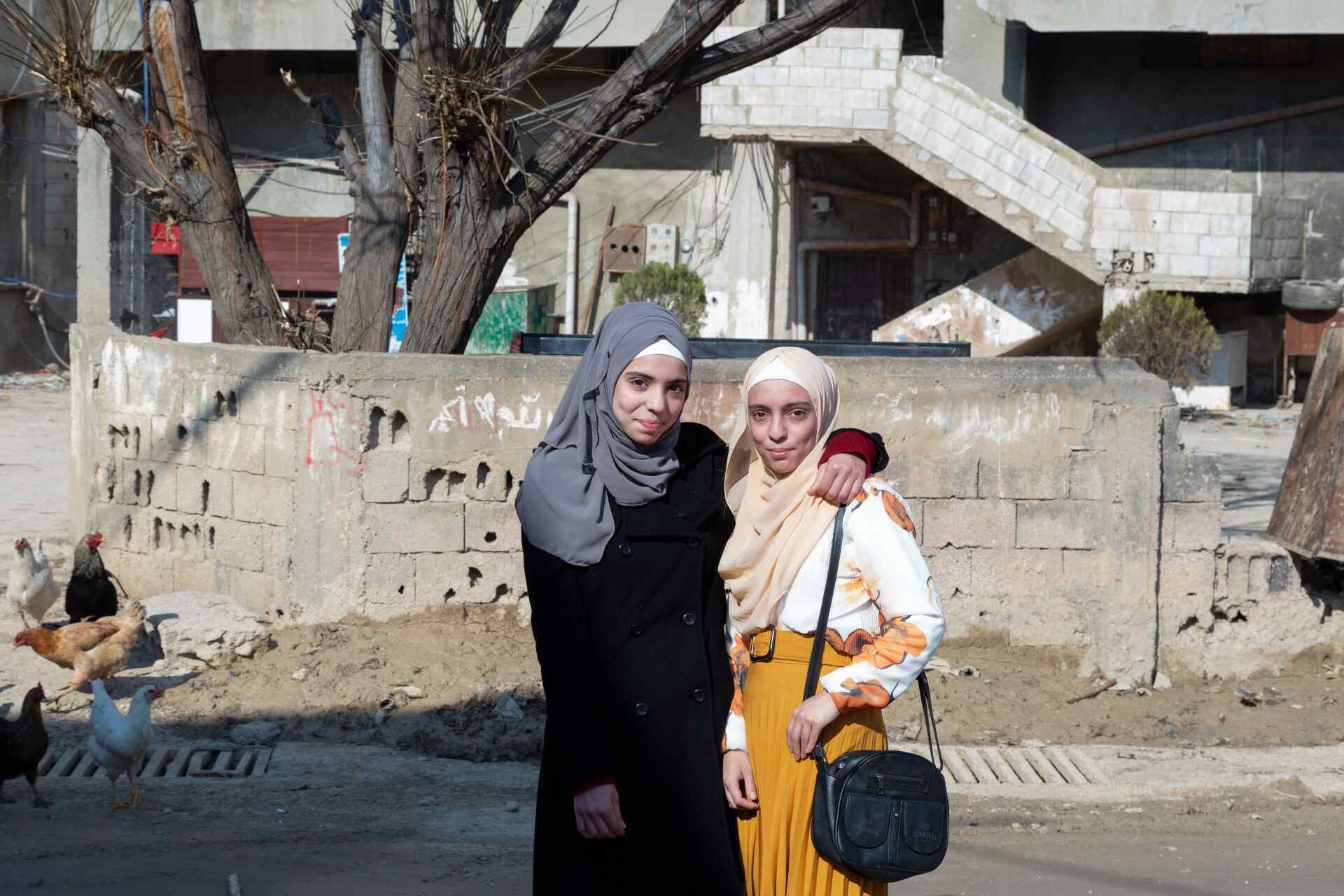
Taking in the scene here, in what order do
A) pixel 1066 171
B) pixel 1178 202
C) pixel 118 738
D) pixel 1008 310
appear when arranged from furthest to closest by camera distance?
pixel 1008 310
pixel 1066 171
pixel 1178 202
pixel 118 738

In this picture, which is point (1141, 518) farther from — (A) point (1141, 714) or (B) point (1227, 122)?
(B) point (1227, 122)

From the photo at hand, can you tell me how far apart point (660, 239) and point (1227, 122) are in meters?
8.45

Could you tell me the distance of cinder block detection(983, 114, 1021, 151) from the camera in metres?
17.7

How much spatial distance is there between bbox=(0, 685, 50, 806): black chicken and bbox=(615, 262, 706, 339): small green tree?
14237 mm

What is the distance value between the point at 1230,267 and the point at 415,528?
534 inches

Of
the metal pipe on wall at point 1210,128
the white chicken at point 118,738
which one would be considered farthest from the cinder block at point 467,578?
the metal pipe on wall at point 1210,128

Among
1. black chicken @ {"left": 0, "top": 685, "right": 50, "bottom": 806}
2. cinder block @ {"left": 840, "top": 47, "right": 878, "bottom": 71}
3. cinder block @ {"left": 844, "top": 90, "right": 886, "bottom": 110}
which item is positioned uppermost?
cinder block @ {"left": 840, "top": 47, "right": 878, "bottom": 71}

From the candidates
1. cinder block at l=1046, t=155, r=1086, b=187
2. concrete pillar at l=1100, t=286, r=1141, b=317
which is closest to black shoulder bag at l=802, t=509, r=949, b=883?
concrete pillar at l=1100, t=286, r=1141, b=317

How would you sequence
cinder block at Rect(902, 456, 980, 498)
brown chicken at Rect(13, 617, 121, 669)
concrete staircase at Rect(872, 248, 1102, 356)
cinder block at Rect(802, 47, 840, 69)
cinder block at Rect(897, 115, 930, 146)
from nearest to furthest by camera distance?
brown chicken at Rect(13, 617, 121, 669) → cinder block at Rect(902, 456, 980, 498) → cinder block at Rect(897, 115, 930, 146) → cinder block at Rect(802, 47, 840, 69) → concrete staircase at Rect(872, 248, 1102, 356)

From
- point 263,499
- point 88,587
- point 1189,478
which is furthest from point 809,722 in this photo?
point 88,587

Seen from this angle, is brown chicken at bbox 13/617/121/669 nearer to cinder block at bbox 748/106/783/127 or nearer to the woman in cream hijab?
the woman in cream hijab

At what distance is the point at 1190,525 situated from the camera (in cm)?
721

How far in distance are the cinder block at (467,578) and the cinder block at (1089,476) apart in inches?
115

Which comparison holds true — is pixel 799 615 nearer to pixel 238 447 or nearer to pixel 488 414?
pixel 488 414
